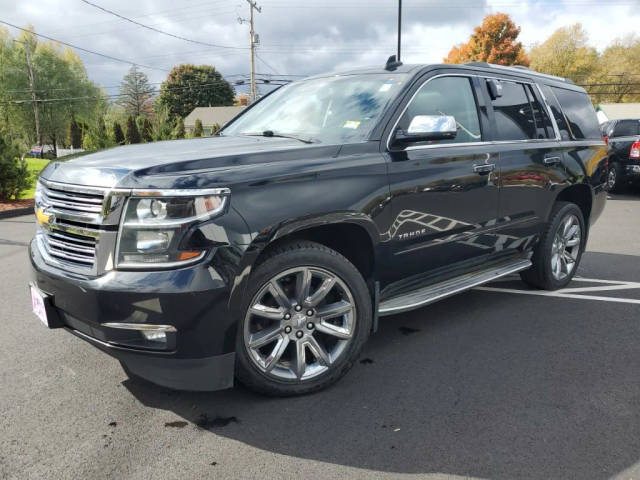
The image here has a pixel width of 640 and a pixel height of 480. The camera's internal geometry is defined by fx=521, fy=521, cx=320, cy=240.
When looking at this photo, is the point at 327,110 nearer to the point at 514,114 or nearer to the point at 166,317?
the point at 514,114

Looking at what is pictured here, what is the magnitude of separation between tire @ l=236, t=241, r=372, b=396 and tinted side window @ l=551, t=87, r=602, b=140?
3238 mm

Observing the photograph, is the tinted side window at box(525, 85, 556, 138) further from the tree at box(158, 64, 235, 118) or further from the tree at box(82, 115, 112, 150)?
the tree at box(158, 64, 235, 118)

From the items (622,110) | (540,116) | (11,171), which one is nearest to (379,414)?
(540,116)

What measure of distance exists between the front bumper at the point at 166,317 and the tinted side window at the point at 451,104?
5.70 feet

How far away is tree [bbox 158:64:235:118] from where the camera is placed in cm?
8288

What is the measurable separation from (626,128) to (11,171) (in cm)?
1495

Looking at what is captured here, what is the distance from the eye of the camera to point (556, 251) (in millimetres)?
5004

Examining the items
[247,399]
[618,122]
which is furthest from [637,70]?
[247,399]

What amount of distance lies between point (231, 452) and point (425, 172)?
6.72 ft

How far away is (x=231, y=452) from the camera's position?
8.07 ft

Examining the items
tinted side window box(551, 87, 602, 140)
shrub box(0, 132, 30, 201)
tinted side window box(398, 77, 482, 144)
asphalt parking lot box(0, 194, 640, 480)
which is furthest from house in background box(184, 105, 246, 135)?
asphalt parking lot box(0, 194, 640, 480)

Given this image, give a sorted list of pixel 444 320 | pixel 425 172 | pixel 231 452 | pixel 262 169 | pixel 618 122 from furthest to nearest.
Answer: pixel 618 122 → pixel 444 320 → pixel 425 172 → pixel 262 169 → pixel 231 452

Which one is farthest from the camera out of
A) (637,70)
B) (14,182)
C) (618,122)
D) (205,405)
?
(637,70)

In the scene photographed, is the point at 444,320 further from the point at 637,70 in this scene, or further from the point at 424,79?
the point at 637,70
